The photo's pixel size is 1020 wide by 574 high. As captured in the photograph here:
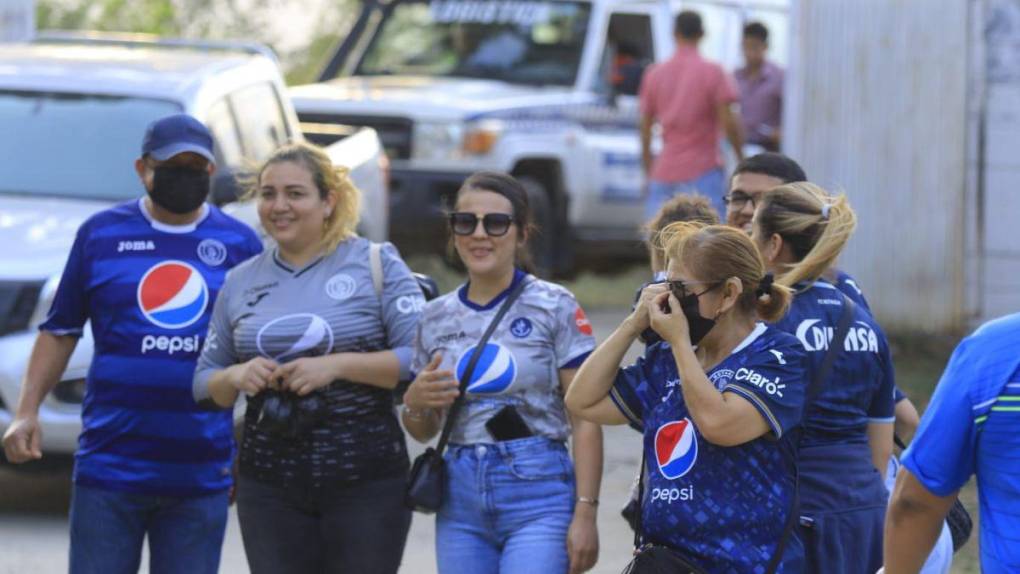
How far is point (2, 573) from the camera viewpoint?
698cm

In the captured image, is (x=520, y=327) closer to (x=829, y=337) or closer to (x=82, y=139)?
(x=829, y=337)

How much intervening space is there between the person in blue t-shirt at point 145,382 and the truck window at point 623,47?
29.7ft

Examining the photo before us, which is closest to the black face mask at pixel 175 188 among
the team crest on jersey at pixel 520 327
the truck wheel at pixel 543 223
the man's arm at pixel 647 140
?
the team crest on jersey at pixel 520 327

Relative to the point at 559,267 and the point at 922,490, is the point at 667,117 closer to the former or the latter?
the point at 559,267

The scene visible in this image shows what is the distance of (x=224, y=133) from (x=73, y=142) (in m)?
0.75

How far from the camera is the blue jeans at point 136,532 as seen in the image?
5.06 m

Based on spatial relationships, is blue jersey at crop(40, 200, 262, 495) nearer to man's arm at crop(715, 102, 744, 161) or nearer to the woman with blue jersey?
the woman with blue jersey

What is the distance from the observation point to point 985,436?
3236mm

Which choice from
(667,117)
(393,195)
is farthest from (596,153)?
(667,117)

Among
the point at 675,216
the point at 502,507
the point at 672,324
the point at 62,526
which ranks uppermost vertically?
the point at 675,216

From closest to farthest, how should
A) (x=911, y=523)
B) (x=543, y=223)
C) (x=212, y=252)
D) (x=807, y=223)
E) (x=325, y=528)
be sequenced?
(x=911, y=523), (x=807, y=223), (x=325, y=528), (x=212, y=252), (x=543, y=223)

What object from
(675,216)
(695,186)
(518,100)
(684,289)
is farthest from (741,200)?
(518,100)

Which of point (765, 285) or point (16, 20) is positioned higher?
point (16, 20)

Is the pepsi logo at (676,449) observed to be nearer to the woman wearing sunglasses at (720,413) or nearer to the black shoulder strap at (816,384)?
the woman wearing sunglasses at (720,413)
